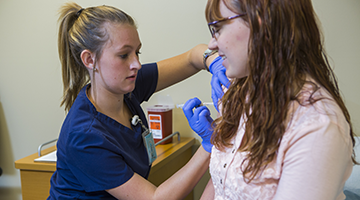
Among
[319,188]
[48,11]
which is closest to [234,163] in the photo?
[319,188]

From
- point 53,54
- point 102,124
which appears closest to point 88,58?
point 102,124

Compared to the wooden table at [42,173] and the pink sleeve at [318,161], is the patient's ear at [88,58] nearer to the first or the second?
the wooden table at [42,173]

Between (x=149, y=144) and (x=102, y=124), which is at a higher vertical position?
(x=102, y=124)

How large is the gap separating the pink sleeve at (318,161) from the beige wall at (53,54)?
1238 mm

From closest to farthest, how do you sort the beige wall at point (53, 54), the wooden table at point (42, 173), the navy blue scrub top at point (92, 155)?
1. the navy blue scrub top at point (92, 155)
2. the wooden table at point (42, 173)
3. the beige wall at point (53, 54)

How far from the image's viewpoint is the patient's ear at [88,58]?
1026 millimetres

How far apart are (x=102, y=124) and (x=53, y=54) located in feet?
4.53

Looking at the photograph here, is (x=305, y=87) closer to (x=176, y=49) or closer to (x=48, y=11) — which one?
(x=176, y=49)

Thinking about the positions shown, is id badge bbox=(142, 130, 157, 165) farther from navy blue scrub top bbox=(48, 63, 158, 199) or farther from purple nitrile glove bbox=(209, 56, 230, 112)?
purple nitrile glove bbox=(209, 56, 230, 112)

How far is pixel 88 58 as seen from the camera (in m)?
1.04

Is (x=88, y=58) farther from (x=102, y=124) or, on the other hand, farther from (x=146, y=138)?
(x=146, y=138)

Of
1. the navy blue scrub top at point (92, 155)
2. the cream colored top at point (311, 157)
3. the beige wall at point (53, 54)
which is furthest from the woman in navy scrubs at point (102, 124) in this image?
the beige wall at point (53, 54)

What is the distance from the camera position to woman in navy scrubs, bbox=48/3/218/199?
948 mm

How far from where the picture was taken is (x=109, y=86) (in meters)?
1.05
